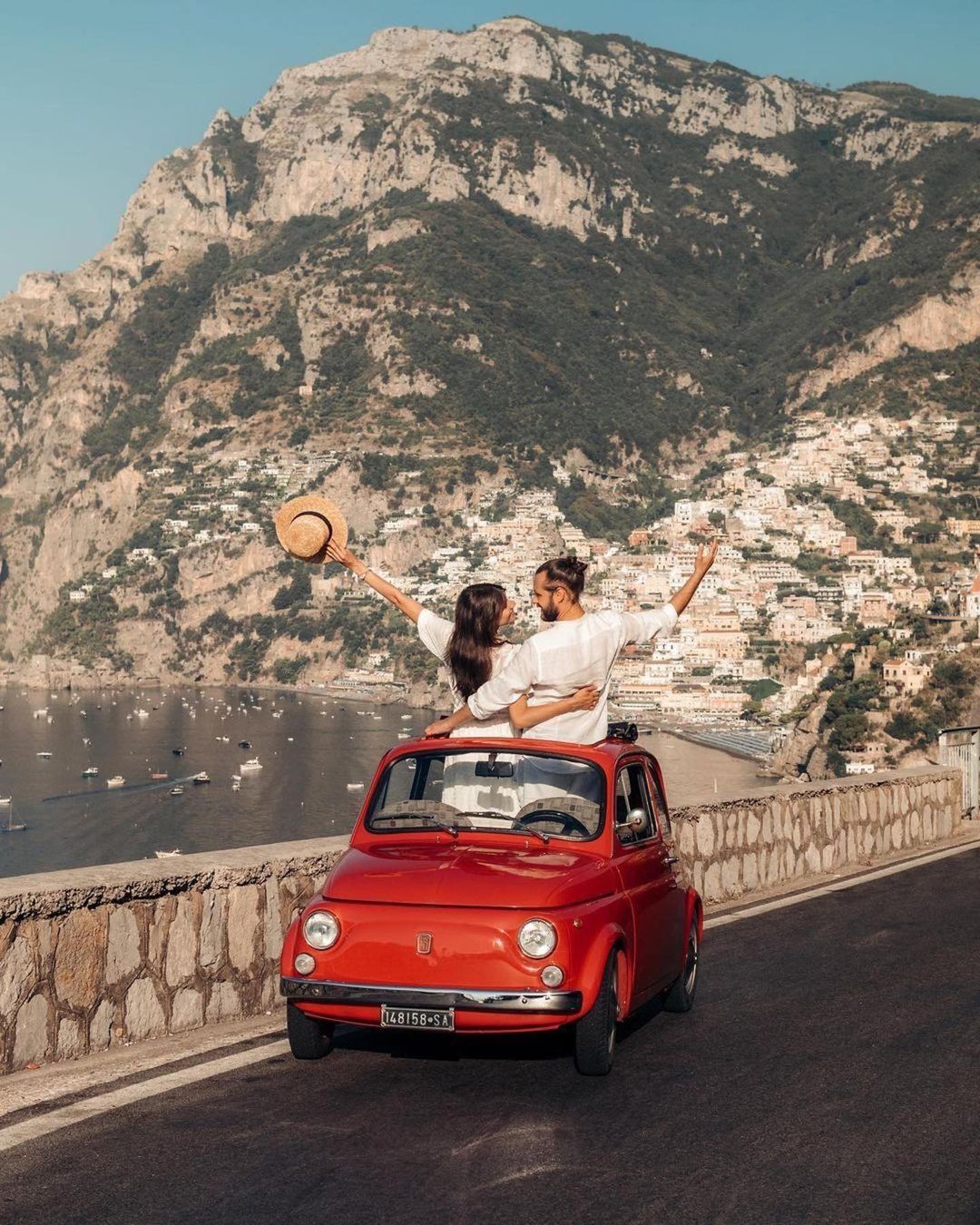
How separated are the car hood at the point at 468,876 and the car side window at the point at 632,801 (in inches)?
14.5

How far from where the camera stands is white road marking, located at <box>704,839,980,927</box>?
11188 mm

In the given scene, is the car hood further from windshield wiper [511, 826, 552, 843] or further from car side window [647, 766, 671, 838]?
car side window [647, 766, 671, 838]

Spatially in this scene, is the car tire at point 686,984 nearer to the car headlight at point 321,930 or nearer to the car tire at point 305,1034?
the car tire at point 305,1034

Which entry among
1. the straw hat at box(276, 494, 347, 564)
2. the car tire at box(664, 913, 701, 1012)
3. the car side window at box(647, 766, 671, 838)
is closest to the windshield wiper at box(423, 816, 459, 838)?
the car side window at box(647, 766, 671, 838)

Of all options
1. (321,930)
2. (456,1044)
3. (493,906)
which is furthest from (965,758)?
(321,930)

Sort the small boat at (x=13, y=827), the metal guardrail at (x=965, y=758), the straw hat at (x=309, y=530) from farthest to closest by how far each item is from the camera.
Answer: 1. the small boat at (x=13, y=827)
2. the metal guardrail at (x=965, y=758)
3. the straw hat at (x=309, y=530)

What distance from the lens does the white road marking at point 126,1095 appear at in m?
5.67

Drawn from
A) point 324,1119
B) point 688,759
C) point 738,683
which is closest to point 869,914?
point 324,1119

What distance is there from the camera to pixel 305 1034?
670 cm

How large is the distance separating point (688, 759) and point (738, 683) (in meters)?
54.1

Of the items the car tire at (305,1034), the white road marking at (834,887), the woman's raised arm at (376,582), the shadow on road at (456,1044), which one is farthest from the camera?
the white road marking at (834,887)

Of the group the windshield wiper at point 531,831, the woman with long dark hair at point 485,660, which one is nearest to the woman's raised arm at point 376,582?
the woman with long dark hair at point 485,660

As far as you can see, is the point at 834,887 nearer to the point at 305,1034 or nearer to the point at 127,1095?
the point at 305,1034

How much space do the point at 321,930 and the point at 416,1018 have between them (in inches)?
20.6
